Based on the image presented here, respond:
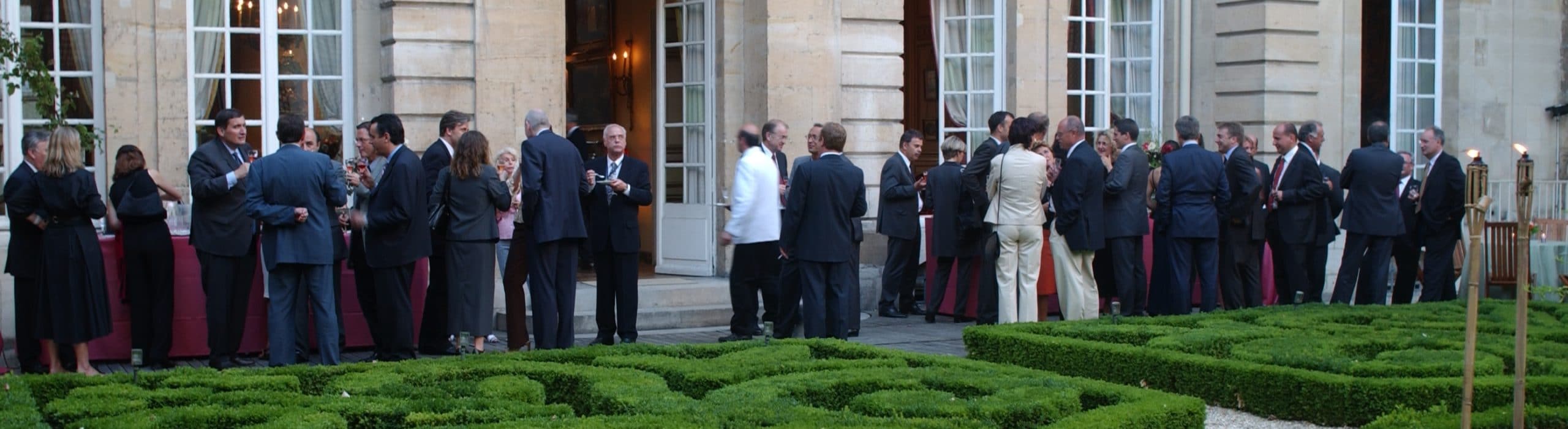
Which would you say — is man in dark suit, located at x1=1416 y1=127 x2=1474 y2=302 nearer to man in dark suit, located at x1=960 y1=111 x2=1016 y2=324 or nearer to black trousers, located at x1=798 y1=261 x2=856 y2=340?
man in dark suit, located at x1=960 y1=111 x2=1016 y2=324

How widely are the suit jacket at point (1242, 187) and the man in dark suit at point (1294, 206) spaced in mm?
488

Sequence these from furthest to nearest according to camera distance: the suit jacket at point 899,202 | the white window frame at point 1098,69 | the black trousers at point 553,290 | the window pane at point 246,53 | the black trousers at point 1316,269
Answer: the white window frame at point 1098,69 → the black trousers at point 1316,269 → the suit jacket at point 899,202 → the window pane at point 246,53 → the black trousers at point 553,290

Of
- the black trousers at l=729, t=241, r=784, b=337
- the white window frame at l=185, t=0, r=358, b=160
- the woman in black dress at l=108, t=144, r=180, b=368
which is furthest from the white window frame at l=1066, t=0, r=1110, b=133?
the woman in black dress at l=108, t=144, r=180, b=368

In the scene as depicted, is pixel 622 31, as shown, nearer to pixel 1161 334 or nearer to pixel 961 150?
pixel 961 150

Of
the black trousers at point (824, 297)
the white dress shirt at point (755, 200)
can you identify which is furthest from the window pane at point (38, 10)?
the black trousers at point (824, 297)

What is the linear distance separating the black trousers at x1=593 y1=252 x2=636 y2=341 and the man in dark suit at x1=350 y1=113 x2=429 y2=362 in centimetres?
138

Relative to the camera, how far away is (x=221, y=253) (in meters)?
9.50

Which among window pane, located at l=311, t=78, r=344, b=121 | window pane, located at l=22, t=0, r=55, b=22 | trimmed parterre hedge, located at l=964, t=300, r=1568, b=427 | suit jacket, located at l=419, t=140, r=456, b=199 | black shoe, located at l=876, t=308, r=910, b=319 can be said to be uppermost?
window pane, located at l=22, t=0, r=55, b=22

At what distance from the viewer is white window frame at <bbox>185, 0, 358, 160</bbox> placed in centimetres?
1213

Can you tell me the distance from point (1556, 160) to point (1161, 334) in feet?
35.3

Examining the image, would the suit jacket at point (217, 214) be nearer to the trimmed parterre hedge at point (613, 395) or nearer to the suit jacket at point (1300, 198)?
the trimmed parterre hedge at point (613, 395)

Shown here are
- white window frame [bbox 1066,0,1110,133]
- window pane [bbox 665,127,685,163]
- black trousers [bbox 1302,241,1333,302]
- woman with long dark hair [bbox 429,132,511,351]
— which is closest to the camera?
woman with long dark hair [bbox 429,132,511,351]

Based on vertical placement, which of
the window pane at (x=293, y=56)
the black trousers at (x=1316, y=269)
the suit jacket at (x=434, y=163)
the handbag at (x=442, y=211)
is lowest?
the black trousers at (x=1316, y=269)

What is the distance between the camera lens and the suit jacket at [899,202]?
1280cm
